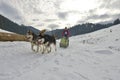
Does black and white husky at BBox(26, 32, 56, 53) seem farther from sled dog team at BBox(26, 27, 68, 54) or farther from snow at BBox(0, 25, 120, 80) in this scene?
snow at BBox(0, 25, 120, 80)

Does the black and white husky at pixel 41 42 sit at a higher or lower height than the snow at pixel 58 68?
higher

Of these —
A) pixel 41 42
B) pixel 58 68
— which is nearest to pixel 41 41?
pixel 41 42

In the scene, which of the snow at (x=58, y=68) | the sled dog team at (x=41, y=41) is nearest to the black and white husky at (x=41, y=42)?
the sled dog team at (x=41, y=41)

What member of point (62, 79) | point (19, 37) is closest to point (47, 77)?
Result: point (62, 79)

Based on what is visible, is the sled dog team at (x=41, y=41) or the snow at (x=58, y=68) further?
the sled dog team at (x=41, y=41)

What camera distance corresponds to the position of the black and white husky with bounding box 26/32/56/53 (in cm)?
1390

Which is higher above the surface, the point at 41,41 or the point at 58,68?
the point at 41,41

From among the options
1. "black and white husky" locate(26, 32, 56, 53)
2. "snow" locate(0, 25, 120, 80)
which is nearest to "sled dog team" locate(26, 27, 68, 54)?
"black and white husky" locate(26, 32, 56, 53)

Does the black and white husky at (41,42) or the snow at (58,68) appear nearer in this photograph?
the snow at (58,68)

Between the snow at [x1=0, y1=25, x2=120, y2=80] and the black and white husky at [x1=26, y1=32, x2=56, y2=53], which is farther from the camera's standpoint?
the black and white husky at [x1=26, y1=32, x2=56, y2=53]

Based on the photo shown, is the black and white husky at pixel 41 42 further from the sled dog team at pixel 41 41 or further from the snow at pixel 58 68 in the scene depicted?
the snow at pixel 58 68

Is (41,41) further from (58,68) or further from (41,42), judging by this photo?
(58,68)

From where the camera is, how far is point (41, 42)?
13.9 meters

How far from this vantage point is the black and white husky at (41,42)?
45.6 ft
